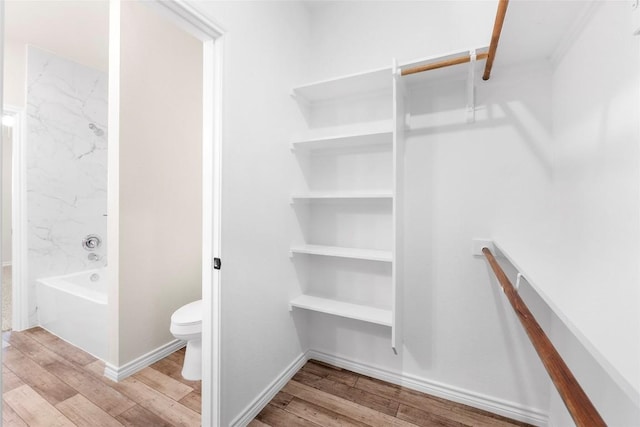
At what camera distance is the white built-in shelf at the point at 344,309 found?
1731mm

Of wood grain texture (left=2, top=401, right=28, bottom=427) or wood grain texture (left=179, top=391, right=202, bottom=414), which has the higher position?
wood grain texture (left=2, top=401, right=28, bottom=427)

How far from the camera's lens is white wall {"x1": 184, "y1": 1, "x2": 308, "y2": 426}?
4.72ft

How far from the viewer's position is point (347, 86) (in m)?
1.86

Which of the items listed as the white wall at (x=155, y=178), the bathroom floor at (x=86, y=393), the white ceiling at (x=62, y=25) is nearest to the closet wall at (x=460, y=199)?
the bathroom floor at (x=86, y=393)

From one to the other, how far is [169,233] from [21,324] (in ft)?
6.07

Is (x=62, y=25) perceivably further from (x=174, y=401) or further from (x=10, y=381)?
(x=174, y=401)

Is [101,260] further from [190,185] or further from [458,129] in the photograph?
[458,129]

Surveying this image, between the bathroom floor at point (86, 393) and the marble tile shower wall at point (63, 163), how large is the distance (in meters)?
0.97

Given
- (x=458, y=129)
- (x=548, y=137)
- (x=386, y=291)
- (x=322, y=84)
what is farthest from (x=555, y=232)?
(x=322, y=84)

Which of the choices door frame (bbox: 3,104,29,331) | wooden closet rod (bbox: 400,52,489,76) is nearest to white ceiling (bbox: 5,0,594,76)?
wooden closet rod (bbox: 400,52,489,76)

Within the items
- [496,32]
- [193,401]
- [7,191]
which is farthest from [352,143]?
[7,191]

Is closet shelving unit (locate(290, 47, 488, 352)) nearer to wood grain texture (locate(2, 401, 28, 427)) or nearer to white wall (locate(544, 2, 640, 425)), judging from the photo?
white wall (locate(544, 2, 640, 425))

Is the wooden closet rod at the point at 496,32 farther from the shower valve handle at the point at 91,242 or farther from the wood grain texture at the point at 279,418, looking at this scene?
the shower valve handle at the point at 91,242

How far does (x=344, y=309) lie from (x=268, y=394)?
0.69 metres
